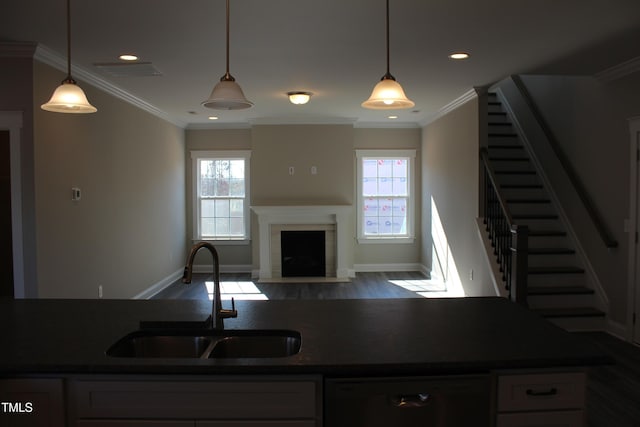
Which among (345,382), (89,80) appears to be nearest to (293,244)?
(89,80)

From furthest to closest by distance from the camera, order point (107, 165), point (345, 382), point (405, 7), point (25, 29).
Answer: point (107, 165) < point (25, 29) < point (405, 7) < point (345, 382)

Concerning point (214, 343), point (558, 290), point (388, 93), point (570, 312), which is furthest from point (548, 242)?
point (214, 343)

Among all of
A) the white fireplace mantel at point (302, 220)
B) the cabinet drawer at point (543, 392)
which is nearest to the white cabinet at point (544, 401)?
the cabinet drawer at point (543, 392)

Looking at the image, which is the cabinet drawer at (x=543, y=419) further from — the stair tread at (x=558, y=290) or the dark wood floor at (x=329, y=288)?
the dark wood floor at (x=329, y=288)

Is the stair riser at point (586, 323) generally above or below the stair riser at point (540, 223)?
below

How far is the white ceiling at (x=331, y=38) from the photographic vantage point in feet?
9.68

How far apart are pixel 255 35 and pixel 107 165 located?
264 centimetres

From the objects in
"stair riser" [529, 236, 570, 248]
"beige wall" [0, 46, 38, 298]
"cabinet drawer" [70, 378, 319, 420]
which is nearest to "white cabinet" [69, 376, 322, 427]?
"cabinet drawer" [70, 378, 319, 420]

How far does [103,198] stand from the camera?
16.5ft

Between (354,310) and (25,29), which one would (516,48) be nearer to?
(354,310)

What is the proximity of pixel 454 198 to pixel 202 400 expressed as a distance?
5338 mm

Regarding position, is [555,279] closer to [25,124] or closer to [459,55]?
[459,55]

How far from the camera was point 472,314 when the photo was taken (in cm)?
213

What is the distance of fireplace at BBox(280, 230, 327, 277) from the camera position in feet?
25.1
